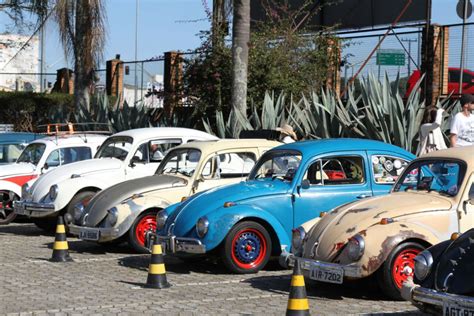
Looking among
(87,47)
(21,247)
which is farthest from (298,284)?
(87,47)

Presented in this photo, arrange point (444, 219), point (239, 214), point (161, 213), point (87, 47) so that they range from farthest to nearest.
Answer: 1. point (87, 47)
2. point (161, 213)
3. point (239, 214)
4. point (444, 219)

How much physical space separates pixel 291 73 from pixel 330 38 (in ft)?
5.29

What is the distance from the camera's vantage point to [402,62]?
21156mm

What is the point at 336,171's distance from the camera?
11500mm

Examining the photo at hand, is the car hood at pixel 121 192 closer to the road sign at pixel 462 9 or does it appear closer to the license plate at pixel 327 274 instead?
the license plate at pixel 327 274

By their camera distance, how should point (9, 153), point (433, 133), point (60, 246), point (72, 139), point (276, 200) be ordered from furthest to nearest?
point (9, 153), point (72, 139), point (433, 133), point (60, 246), point (276, 200)

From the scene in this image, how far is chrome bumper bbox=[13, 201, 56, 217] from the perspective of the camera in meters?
14.8

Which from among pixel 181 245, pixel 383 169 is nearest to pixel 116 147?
pixel 181 245

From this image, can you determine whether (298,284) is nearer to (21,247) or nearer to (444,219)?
(444,219)

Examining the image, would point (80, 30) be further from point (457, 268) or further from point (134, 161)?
point (457, 268)

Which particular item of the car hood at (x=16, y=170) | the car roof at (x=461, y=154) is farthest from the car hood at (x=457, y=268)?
the car hood at (x=16, y=170)

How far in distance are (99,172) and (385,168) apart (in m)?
5.39

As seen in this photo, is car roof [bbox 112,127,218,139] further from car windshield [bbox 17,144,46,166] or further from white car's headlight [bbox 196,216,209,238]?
white car's headlight [bbox 196,216,209,238]

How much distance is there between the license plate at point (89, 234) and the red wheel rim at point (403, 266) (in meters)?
5.04
